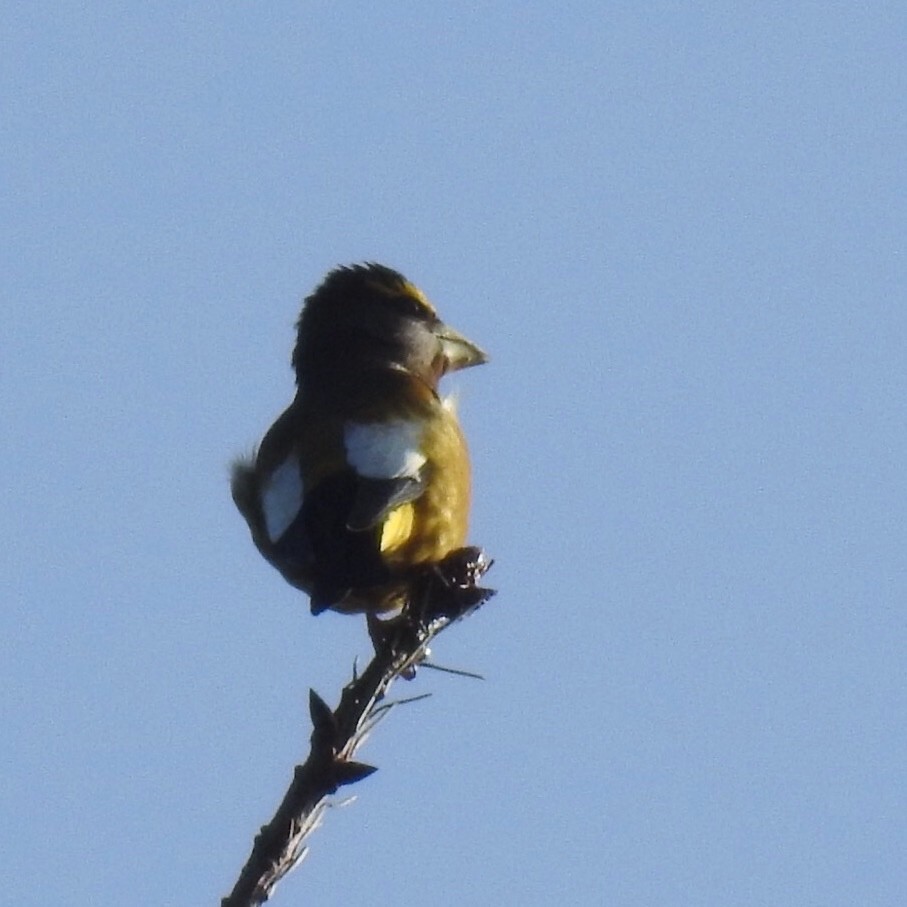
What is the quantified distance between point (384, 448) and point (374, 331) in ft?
6.56

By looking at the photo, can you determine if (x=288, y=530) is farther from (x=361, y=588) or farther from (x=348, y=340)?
(x=348, y=340)

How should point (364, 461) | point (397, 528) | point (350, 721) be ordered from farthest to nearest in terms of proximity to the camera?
point (364, 461), point (397, 528), point (350, 721)

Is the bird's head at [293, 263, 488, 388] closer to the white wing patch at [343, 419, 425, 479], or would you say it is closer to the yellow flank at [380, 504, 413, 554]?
the white wing patch at [343, 419, 425, 479]

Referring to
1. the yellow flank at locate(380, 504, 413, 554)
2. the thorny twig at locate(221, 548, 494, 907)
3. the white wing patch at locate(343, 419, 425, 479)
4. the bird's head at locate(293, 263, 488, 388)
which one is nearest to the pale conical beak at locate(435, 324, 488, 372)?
the bird's head at locate(293, 263, 488, 388)

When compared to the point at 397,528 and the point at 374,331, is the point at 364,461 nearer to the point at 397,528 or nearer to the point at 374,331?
the point at 397,528

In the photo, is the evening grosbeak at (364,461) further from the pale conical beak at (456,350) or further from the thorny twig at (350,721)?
the thorny twig at (350,721)

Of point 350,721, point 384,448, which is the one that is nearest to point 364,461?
point 384,448

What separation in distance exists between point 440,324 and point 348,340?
1.55ft

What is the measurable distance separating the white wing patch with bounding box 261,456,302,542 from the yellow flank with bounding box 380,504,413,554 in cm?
Result: 29

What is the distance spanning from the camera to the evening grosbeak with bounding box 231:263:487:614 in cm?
528

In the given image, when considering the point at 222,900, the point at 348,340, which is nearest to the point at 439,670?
the point at 222,900

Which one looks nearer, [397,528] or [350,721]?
[350,721]

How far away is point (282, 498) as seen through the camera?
19.0ft

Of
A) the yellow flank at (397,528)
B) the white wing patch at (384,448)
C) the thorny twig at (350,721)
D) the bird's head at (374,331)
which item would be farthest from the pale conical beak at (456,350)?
the thorny twig at (350,721)
